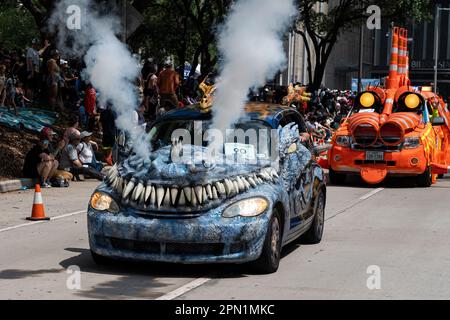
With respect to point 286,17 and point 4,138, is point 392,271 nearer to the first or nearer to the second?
point 286,17

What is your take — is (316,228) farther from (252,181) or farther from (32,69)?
(32,69)

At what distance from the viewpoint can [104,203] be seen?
8.76 meters

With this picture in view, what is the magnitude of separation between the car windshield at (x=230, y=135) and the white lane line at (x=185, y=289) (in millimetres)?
1607

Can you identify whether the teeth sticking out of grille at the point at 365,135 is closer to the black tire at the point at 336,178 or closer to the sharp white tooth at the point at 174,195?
the black tire at the point at 336,178

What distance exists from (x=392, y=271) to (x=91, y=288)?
122 inches

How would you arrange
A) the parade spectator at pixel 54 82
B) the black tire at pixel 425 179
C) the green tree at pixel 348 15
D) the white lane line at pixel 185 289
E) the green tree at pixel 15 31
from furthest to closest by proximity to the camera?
the green tree at pixel 15 31 < the green tree at pixel 348 15 < the parade spectator at pixel 54 82 < the black tire at pixel 425 179 < the white lane line at pixel 185 289

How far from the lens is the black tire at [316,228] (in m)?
10.7

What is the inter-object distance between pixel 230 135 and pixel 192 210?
1426mm

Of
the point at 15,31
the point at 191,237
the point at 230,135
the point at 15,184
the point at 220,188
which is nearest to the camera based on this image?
the point at 191,237

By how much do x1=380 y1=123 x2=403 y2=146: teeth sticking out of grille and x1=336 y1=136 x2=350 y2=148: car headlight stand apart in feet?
2.53

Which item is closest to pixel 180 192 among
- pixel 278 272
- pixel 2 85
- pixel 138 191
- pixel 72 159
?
pixel 138 191

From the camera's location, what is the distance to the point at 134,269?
888cm

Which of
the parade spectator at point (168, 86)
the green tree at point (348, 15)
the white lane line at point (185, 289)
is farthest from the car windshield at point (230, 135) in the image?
the green tree at point (348, 15)
